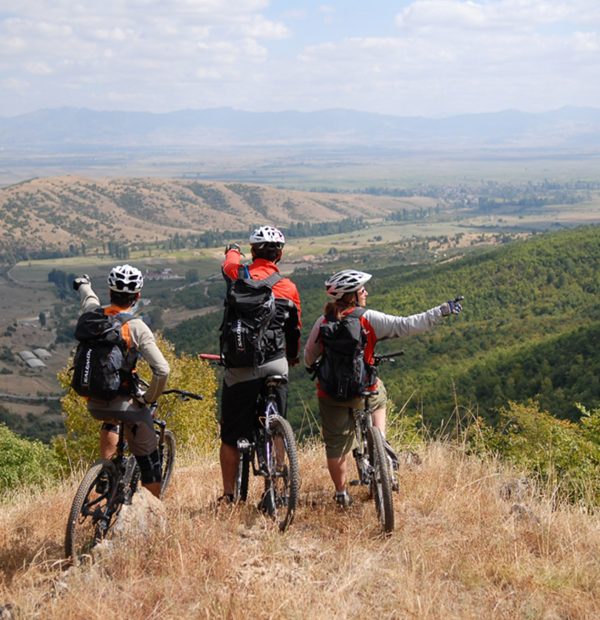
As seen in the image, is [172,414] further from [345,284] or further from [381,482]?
[381,482]

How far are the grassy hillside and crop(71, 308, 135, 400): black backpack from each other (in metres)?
17.7

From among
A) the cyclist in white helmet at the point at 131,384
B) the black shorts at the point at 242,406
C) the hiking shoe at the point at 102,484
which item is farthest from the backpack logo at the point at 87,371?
the black shorts at the point at 242,406

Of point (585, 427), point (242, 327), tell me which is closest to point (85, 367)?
point (242, 327)

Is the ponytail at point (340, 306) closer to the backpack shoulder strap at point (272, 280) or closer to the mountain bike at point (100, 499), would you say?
the backpack shoulder strap at point (272, 280)

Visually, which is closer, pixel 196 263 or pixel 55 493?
pixel 55 493

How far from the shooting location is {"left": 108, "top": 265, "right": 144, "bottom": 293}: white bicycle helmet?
586cm

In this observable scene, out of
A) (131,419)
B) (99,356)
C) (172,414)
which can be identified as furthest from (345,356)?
(172,414)

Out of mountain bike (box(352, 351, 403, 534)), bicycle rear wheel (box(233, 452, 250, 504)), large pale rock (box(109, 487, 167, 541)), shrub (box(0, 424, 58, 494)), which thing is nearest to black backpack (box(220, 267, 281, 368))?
bicycle rear wheel (box(233, 452, 250, 504))

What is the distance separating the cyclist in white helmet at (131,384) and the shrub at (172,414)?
16.0m

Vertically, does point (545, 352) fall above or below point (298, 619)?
below

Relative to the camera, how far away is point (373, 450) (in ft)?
19.7

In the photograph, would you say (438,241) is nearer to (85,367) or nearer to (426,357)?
(426,357)

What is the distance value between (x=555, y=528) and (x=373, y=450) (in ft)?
5.03

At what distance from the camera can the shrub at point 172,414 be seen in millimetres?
23592
